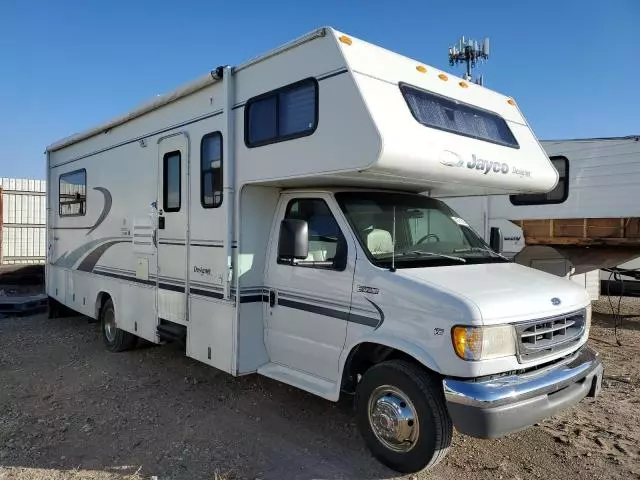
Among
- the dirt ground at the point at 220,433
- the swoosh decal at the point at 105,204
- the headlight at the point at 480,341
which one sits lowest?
the dirt ground at the point at 220,433

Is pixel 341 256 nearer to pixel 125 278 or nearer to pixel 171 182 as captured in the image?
pixel 171 182

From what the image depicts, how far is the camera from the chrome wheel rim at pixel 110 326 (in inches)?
289

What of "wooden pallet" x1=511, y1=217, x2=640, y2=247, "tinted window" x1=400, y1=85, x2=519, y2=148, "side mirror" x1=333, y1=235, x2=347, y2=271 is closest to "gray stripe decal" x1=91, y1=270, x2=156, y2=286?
"side mirror" x1=333, y1=235, x2=347, y2=271

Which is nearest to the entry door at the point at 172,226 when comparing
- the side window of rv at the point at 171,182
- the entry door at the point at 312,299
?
the side window of rv at the point at 171,182

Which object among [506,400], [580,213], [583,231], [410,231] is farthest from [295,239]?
[580,213]

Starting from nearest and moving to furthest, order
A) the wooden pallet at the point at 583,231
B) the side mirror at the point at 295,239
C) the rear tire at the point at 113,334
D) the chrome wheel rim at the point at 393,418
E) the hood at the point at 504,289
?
the hood at the point at 504,289
the chrome wheel rim at the point at 393,418
the side mirror at the point at 295,239
the rear tire at the point at 113,334
the wooden pallet at the point at 583,231

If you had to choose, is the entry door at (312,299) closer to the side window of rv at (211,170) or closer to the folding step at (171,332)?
the side window of rv at (211,170)

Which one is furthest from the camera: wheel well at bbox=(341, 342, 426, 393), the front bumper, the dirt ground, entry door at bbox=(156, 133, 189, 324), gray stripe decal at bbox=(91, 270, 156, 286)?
gray stripe decal at bbox=(91, 270, 156, 286)

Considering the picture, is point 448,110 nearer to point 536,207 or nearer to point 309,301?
point 309,301

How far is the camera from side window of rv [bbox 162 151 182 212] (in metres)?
5.87

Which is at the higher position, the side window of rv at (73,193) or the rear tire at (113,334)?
the side window of rv at (73,193)

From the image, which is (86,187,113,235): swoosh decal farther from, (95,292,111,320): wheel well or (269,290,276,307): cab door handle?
(269,290,276,307): cab door handle

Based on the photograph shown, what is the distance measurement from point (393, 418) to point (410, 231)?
5.21 ft

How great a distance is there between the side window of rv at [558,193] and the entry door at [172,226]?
621cm
